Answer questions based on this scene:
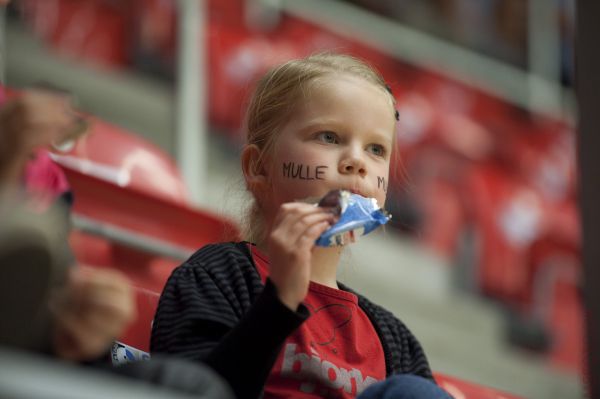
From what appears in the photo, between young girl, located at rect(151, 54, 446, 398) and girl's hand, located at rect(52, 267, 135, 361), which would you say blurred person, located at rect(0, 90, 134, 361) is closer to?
girl's hand, located at rect(52, 267, 135, 361)

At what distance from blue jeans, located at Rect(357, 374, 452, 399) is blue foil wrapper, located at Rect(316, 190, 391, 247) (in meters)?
0.12

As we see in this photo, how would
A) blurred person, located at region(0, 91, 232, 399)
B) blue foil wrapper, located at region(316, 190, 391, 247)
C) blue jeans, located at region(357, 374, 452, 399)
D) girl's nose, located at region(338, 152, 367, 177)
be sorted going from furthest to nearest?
girl's nose, located at region(338, 152, 367, 177) < blue foil wrapper, located at region(316, 190, 391, 247) < blue jeans, located at region(357, 374, 452, 399) < blurred person, located at region(0, 91, 232, 399)

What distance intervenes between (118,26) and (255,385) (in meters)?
2.43

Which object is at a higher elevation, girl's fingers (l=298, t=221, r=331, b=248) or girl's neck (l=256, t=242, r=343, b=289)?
girl's neck (l=256, t=242, r=343, b=289)

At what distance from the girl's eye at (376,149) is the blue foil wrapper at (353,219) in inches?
3.9

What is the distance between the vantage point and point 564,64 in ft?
14.6

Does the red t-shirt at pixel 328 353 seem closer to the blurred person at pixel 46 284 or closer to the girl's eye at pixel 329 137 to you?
the girl's eye at pixel 329 137

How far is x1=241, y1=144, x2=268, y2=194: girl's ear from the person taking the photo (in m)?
1.00

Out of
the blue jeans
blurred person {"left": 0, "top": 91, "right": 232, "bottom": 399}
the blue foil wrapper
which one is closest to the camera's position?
blurred person {"left": 0, "top": 91, "right": 232, "bottom": 399}

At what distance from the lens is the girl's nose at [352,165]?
3.03 ft

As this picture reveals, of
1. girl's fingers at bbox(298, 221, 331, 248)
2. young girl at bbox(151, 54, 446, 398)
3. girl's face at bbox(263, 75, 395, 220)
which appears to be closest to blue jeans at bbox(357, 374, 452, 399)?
young girl at bbox(151, 54, 446, 398)

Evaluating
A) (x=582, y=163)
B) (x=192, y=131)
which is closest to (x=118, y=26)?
(x=192, y=131)

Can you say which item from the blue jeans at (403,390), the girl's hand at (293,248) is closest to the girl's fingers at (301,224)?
the girl's hand at (293,248)

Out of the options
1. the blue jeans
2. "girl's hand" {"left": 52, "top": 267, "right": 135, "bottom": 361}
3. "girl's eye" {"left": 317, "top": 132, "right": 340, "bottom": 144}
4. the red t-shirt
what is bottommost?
"girl's hand" {"left": 52, "top": 267, "right": 135, "bottom": 361}
